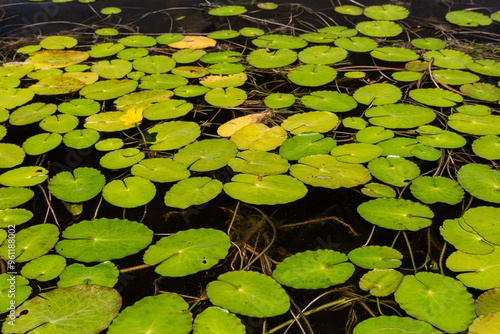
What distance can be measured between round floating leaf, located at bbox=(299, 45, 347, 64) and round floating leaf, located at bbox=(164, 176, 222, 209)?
4.56 ft

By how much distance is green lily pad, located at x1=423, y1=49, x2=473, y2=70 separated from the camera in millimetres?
2689

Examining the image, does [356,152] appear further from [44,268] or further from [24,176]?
[24,176]

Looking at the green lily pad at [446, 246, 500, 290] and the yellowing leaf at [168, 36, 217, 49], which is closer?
the green lily pad at [446, 246, 500, 290]

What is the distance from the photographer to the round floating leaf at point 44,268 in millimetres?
1358

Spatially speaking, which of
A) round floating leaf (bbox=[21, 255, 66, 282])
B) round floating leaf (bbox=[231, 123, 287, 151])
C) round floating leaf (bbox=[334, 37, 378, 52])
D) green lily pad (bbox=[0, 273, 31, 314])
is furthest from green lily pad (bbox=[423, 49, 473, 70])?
green lily pad (bbox=[0, 273, 31, 314])

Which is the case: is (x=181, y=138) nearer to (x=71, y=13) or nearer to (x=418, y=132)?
(x=418, y=132)

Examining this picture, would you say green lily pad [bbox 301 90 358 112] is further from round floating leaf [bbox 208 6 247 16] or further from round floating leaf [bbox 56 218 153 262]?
round floating leaf [bbox 208 6 247 16]

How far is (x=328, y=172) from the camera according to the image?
176cm

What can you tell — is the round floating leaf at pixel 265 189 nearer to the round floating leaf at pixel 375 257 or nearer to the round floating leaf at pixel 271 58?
the round floating leaf at pixel 375 257

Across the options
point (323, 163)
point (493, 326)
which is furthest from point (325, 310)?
point (323, 163)

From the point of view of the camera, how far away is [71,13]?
365 centimetres

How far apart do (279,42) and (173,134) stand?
136 centimetres

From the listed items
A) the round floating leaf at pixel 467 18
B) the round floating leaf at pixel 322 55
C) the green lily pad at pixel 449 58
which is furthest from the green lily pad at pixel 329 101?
the round floating leaf at pixel 467 18

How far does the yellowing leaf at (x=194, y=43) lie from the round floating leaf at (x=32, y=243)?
1.88 meters
